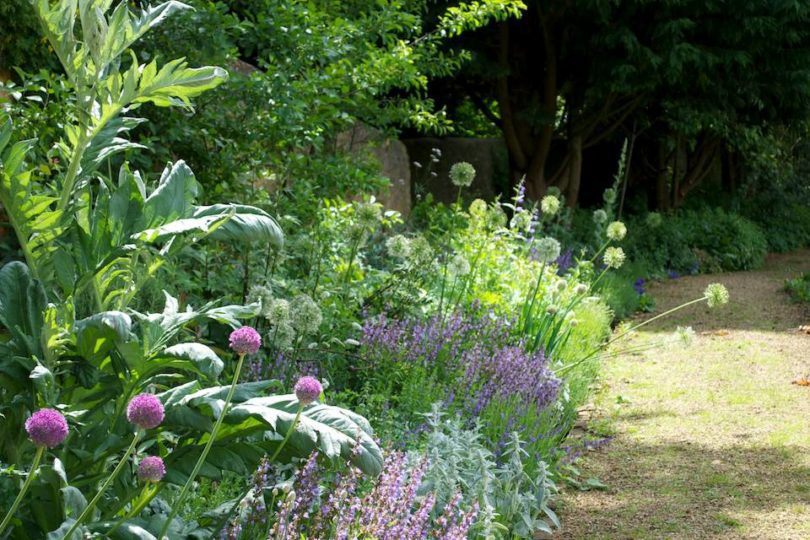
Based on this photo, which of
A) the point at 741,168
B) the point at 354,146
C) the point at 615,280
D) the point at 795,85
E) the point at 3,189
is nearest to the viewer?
the point at 3,189

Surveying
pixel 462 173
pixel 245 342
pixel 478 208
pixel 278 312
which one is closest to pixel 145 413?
pixel 245 342

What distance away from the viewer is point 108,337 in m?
2.69

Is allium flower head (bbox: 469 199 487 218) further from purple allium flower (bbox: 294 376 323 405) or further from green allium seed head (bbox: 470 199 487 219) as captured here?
purple allium flower (bbox: 294 376 323 405)

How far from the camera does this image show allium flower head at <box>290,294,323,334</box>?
4.04 meters

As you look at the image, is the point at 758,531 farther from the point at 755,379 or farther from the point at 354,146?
the point at 354,146

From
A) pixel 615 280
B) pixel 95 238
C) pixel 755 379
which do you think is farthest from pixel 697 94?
pixel 95 238

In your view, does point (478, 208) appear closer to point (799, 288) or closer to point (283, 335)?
point (283, 335)

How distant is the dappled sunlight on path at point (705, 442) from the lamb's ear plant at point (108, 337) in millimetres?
2008

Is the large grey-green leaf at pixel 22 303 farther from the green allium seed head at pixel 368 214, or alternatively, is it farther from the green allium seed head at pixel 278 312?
the green allium seed head at pixel 368 214

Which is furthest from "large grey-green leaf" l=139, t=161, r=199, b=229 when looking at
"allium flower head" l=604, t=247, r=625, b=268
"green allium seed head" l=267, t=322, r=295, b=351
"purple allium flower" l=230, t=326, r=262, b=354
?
"allium flower head" l=604, t=247, r=625, b=268

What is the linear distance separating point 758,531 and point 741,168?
1521 cm

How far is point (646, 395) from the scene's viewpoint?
684cm

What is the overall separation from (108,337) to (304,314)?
4.65 feet

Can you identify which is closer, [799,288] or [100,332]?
[100,332]
